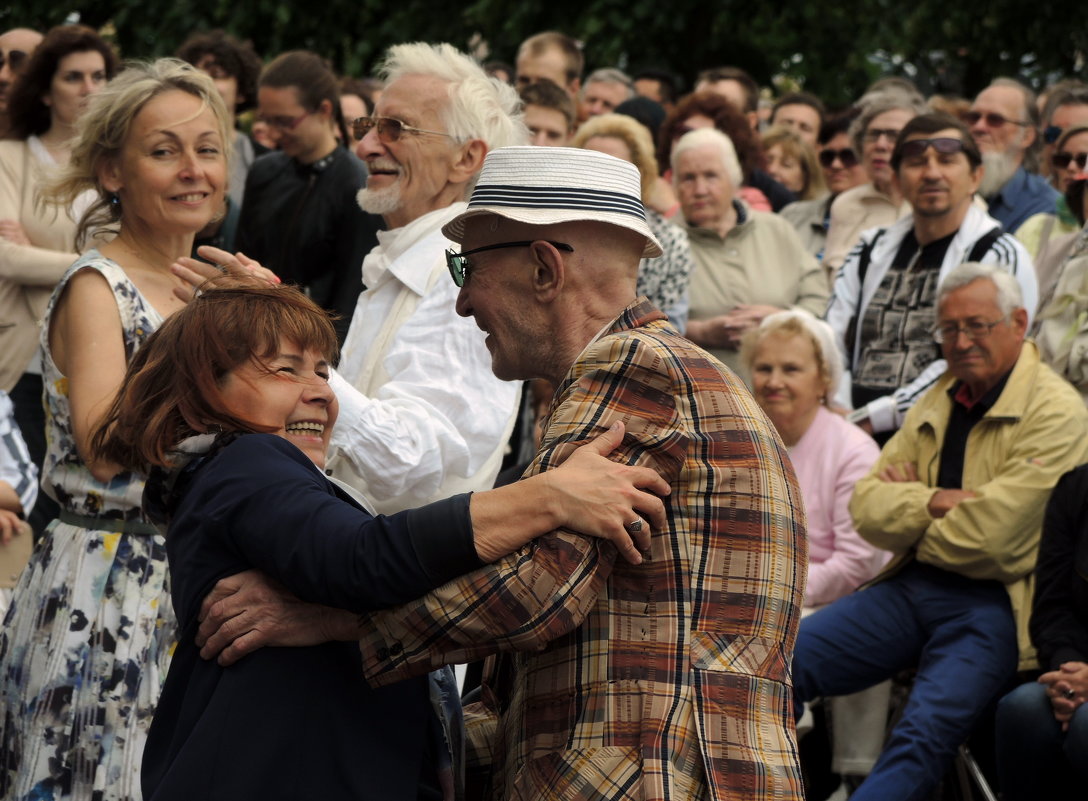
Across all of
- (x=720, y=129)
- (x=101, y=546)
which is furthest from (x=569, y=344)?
(x=720, y=129)

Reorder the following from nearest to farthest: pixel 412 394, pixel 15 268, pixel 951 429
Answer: pixel 412 394, pixel 951 429, pixel 15 268

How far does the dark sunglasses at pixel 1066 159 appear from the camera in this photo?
25.8 ft

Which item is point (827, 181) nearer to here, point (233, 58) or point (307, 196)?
point (233, 58)

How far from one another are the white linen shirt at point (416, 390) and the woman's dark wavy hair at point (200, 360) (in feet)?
3.29

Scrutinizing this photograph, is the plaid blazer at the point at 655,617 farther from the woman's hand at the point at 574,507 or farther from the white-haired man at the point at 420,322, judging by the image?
the white-haired man at the point at 420,322

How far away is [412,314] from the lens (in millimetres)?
4434

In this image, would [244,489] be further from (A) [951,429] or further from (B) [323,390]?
(A) [951,429]

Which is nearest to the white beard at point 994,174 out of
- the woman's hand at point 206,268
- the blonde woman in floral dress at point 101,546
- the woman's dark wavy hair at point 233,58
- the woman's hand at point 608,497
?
the woman's dark wavy hair at point 233,58

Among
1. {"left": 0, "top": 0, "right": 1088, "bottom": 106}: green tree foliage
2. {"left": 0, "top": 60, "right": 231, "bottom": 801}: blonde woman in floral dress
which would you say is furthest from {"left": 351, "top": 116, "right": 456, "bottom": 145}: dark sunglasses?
{"left": 0, "top": 0, "right": 1088, "bottom": 106}: green tree foliage

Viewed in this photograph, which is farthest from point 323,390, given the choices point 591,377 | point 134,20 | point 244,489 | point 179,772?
point 134,20

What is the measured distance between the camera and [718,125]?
30.4ft

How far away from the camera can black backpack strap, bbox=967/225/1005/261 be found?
696 centimetres

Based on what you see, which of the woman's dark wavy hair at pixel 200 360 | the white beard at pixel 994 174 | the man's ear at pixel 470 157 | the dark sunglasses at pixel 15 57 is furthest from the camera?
the dark sunglasses at pixel 15 57

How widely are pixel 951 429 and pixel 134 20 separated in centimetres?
1583
